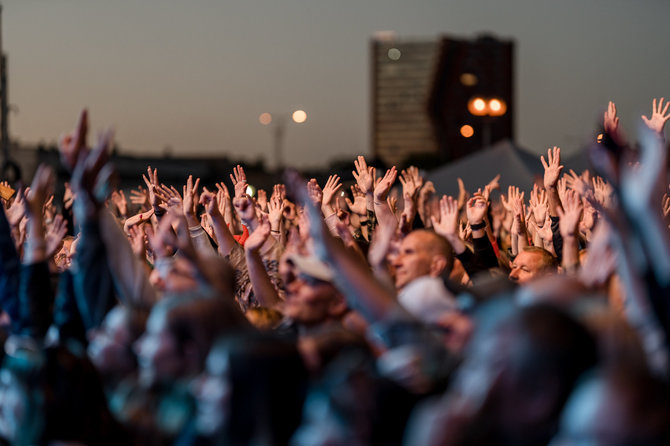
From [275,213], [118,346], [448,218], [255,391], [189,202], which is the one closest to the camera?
[255,391]

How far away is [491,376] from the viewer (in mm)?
3035

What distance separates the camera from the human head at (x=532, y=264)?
20.7 feet

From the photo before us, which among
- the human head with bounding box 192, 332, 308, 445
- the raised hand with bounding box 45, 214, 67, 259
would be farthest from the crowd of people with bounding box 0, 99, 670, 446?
the raised hand with bounding box 45, 214, 67, 259

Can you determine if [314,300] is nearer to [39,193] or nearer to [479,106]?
[39,193]

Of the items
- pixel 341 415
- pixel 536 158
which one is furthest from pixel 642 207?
pixel 536 158

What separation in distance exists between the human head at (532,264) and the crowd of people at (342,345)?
1.20 metres

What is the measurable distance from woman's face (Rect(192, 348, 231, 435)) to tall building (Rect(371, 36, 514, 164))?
12.9 meters

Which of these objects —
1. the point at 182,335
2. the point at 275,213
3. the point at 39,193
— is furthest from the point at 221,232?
the point at 182,335

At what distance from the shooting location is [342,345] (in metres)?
3.53

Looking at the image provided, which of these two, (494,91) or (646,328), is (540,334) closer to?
(646,328)

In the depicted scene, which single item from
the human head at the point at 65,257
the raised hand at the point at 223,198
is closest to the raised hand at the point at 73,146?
the human head at the point at 65,257

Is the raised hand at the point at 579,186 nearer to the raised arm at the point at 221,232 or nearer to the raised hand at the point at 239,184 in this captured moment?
the raised arm at the point at 221,232

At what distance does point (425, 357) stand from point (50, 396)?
4.43 ft

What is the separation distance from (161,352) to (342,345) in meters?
0.62
